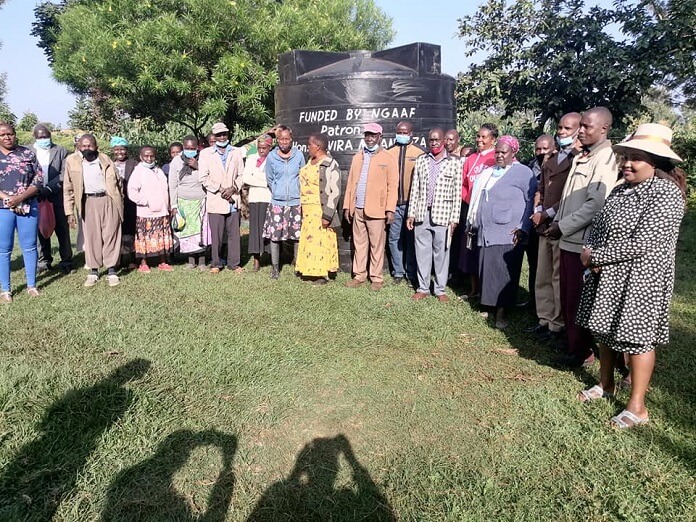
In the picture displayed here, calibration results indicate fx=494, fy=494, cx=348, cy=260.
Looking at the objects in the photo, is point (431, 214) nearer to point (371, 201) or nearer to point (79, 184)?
point (371, 201)

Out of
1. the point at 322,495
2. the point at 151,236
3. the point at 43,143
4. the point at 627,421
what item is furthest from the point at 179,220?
the point at 627,421

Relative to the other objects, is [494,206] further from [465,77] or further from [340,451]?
[465,77]

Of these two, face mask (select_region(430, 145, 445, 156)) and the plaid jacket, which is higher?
face mask (select_region(430, 145, 445, 156))

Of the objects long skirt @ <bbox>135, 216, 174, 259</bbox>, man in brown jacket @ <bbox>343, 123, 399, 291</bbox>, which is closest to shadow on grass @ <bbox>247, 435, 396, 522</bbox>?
man in brown jacket @ <bbox>343, 123, 399, 291</bbox>

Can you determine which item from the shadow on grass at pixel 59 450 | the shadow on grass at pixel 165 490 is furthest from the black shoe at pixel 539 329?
the shadow on grass at pixel 59 450

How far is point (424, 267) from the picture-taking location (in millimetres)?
5520

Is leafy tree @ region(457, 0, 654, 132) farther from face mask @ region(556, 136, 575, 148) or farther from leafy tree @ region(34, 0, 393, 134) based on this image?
face mask @ region(556, 136, 575, 148)

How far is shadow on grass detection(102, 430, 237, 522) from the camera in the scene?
2383 millimetres

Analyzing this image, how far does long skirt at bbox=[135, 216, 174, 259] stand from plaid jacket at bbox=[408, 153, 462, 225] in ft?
11.2

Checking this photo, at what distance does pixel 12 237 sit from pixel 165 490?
405 cm

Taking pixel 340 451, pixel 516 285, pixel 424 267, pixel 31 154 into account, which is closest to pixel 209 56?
pixel 31 154

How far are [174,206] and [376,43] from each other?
999 cm

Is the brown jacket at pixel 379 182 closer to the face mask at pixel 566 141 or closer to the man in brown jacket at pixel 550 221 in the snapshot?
the man in brown jacket at pixel 550 221

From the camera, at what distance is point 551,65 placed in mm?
9758
